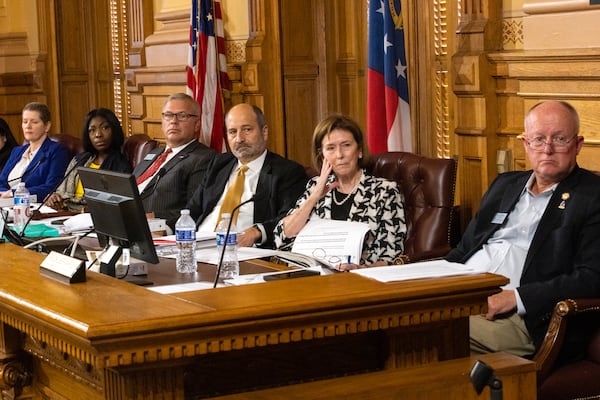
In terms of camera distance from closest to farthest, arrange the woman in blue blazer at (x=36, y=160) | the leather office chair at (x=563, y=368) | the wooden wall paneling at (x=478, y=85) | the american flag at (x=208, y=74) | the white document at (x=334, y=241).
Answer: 1. the leather office chair at (x=563, y=368)
2. the white document at (x=334, y=241)
3. the wooden wall paneling at (x=478, y=85)
4. the american flag at (x=208, y=74)
5. the woman in blue blazer at (x=36, y=160)

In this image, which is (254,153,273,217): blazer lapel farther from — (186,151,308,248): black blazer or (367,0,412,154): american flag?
(367,0,412,154): american flag

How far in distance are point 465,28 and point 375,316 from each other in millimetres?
2704

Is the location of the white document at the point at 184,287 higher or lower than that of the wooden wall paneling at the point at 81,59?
lower

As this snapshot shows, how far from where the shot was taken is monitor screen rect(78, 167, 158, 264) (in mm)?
3582

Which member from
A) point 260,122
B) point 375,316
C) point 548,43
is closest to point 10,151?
point 260,122

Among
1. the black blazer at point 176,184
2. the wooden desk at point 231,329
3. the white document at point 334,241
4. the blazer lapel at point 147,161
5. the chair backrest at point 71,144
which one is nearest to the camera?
the wooden desk at point 231,329

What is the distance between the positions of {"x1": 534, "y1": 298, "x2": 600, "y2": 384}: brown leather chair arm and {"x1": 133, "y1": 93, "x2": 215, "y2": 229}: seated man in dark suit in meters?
2.70

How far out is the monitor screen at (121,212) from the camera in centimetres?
358

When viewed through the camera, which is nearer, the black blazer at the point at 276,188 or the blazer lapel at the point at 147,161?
the black blazer at the point at 276,188

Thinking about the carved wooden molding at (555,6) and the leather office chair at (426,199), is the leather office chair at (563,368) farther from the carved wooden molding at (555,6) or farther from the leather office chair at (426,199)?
the carved wooden molding at (555,6)

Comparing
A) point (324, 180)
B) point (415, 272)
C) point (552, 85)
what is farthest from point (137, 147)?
point (415, 272)

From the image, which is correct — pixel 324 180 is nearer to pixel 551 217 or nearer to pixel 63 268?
pixel 551 217

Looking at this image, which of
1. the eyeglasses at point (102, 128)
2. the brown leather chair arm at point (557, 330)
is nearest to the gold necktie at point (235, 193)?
the eyeglasses at point (102, 128)

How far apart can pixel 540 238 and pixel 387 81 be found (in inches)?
74.8
